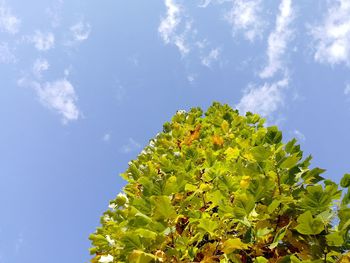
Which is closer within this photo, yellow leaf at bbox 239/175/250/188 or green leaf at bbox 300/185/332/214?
green leaf at bbox 300/185/332/214

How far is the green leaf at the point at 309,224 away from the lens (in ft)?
6.10

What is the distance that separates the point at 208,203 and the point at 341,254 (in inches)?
53.8

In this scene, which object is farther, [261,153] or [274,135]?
[274,135]

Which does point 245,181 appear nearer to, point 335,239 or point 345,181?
point 345,181

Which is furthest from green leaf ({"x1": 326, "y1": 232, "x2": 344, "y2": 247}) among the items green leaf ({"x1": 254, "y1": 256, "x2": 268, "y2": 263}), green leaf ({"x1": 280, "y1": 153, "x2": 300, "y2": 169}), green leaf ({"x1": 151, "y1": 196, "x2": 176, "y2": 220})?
green leaf ({"x1": 151, "y1": 196, "x2": 176, "y2": 220})

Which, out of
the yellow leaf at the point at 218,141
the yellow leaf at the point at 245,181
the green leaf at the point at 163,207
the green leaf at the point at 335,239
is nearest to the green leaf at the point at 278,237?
the green leaf at the point at 335,239

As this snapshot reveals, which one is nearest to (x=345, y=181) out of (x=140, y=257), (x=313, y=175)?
(x=313, y=175)

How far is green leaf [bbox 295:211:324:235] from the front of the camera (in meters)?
1.86

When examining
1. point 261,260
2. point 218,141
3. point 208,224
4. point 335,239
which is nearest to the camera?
point 335,239

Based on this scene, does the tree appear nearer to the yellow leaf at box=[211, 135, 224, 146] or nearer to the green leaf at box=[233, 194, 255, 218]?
the green leaf at box=[233, 194, 255, 218]

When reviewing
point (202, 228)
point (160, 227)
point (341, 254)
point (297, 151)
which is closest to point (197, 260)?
point (202, 228)

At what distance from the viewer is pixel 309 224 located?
188 centimetres

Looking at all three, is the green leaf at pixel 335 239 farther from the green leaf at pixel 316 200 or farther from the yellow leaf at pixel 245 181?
the yellow leaf at pixel 245 181

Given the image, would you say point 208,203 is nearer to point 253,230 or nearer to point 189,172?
point 189,172
